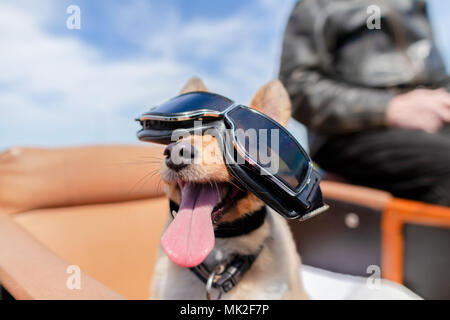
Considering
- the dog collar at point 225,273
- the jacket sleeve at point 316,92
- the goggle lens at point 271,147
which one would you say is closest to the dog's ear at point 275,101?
the goggle lens at point 271,147

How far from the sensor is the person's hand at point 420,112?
152cm

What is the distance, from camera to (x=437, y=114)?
1538 mm

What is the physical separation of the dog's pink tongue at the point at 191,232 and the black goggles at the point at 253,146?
0.17 meters

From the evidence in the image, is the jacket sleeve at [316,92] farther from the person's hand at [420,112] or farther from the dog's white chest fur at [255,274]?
the dog's white chest fur at [255,274]

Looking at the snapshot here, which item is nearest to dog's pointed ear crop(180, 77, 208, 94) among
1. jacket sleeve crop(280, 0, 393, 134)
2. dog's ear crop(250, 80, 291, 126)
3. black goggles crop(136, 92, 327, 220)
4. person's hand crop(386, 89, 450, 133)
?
dog's ear crop(250, 80, 291, 126)

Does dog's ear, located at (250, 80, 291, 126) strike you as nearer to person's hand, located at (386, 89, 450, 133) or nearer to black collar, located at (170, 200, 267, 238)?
black collar, located at (170, 200, 267, 238)

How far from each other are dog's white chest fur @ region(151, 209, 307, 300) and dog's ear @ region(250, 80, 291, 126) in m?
0.35

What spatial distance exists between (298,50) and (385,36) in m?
0.44

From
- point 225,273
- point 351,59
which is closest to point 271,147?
point 225,273

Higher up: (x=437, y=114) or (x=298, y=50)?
(x=298, y=50)

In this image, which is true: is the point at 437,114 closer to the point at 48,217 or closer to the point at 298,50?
the point at 298,50
